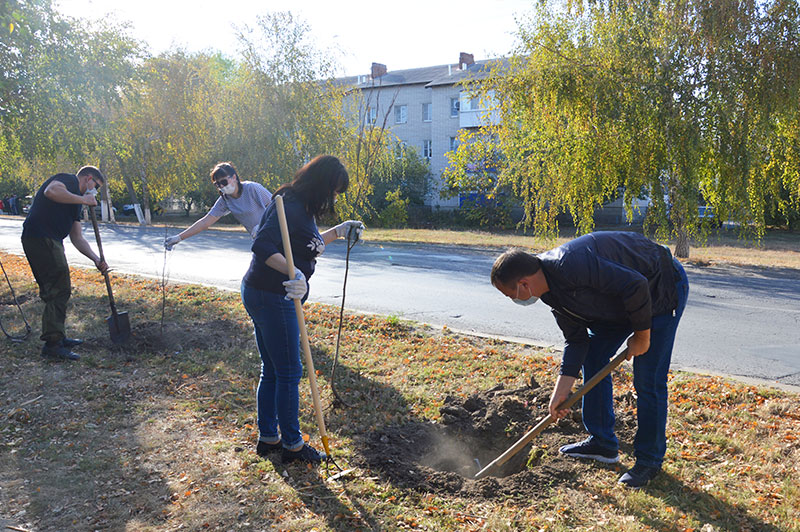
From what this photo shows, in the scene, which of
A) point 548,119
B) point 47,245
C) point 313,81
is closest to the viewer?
point 47,245

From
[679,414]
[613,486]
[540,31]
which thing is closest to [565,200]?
[540,31]

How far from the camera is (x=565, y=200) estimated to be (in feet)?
49.6

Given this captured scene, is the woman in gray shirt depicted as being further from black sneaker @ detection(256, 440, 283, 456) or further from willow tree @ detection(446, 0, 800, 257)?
willow tree @ detection(446, 0, 800, 257)

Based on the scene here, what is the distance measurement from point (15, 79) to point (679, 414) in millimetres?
11708

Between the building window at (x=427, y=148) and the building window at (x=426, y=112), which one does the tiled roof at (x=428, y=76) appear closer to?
the building window at (x=426, y=112)

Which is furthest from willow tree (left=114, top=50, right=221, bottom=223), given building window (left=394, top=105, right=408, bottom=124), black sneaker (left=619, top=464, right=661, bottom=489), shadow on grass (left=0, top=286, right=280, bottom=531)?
black sneaker (left=619, top=464, right=661, bottom=489)

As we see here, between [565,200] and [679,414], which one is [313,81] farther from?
[679,414]

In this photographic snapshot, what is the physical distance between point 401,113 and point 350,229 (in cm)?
4003

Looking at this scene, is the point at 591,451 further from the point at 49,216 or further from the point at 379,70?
the point at 49,216

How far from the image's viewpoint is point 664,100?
13359mm

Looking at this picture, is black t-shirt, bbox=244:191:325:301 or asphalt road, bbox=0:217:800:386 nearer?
black t-shirt, bbox=244:191:325:301

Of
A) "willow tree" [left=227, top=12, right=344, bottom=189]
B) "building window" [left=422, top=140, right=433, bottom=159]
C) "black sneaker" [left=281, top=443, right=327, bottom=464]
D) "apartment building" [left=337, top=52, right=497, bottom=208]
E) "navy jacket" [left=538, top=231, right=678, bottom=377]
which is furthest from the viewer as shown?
"building window" [left=422, top=140, right=433, bottom=159]

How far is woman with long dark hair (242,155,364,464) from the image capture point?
11.3ft

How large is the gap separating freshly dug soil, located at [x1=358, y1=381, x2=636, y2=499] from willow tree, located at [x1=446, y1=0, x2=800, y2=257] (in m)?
10.5
